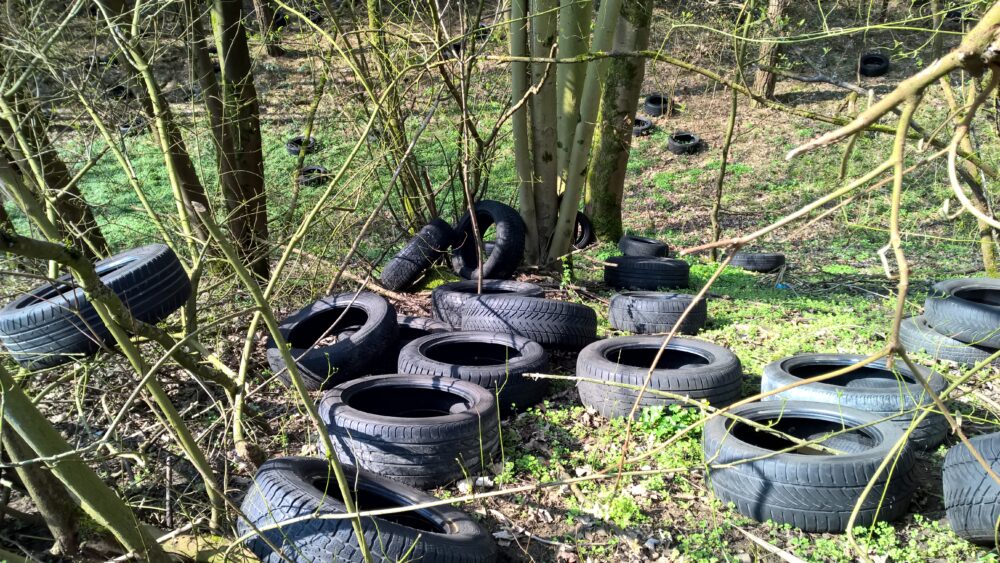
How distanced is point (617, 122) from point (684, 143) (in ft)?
25.2

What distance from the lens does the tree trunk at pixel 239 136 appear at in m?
7.54

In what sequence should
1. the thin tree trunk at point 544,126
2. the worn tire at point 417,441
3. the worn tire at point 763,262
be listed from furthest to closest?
the worn tire at point 763,262
the thin tree trunk at point 544,126
the worn tire at point 417,441

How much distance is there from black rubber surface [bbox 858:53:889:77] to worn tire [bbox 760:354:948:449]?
Result: 1816 cm

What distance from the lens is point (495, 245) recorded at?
7973mm

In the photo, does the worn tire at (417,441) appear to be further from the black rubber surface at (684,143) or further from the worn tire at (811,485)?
the black rubber surface at (684,143)

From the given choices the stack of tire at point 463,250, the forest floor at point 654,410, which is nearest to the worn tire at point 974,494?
the forest floor at point 654,410

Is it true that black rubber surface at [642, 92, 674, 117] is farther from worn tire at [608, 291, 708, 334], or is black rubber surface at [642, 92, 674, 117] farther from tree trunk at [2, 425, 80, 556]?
tree trunk at [2, 425, 80, 556]

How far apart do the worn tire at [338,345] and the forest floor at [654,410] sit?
0.95ft

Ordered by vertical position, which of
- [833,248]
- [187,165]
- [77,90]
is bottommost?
[833,248]

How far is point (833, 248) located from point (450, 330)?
823 cm

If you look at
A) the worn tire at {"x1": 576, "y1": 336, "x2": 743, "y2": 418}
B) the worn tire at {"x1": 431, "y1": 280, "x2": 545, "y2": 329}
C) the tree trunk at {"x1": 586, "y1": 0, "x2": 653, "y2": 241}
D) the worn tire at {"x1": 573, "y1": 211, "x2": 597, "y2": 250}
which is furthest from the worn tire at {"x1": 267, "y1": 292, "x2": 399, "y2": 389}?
the worn tire at {"x1": 573, "y1": 211, "x2": 597, "y2": 250}

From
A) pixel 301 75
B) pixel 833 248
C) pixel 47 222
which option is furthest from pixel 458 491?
pixel 301 75

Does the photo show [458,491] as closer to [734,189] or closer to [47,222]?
[47,222]

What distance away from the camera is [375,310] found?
19.8 feet
